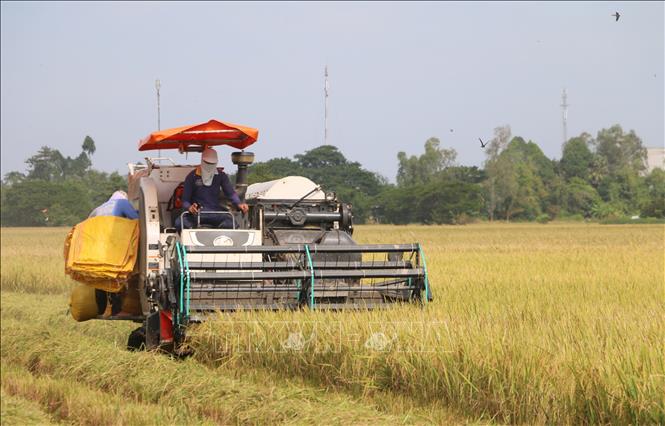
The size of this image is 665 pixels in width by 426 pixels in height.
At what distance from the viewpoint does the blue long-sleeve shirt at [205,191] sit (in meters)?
10.3

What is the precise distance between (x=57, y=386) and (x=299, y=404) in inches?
87.9

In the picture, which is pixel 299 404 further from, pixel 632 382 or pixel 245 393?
pixel 632 382

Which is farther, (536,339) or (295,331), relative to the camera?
(295,331)

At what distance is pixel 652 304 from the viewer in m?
9.94

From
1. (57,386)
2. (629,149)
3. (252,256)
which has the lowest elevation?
(57,386)

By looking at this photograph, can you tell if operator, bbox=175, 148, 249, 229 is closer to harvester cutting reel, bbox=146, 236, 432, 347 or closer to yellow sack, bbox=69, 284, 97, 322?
harvester cutting reel, bbox=146, 236, 432, 347

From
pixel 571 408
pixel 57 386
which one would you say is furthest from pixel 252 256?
pixel 571 408

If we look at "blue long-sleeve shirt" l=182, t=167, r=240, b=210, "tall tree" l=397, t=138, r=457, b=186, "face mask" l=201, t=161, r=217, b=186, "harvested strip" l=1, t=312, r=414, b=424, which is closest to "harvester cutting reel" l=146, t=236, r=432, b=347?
"harvested strip" l=1, t=312, r=414, b=424

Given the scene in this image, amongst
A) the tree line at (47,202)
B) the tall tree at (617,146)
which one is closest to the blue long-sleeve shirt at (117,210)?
the tree line at (47,202)

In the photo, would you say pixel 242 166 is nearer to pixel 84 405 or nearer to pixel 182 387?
pixel 182 387

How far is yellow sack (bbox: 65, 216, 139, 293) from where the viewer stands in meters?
9.39

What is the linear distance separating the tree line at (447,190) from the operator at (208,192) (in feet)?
132

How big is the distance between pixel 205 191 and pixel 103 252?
4.54 ft

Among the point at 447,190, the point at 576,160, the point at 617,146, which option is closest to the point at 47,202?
the point at 447,190
